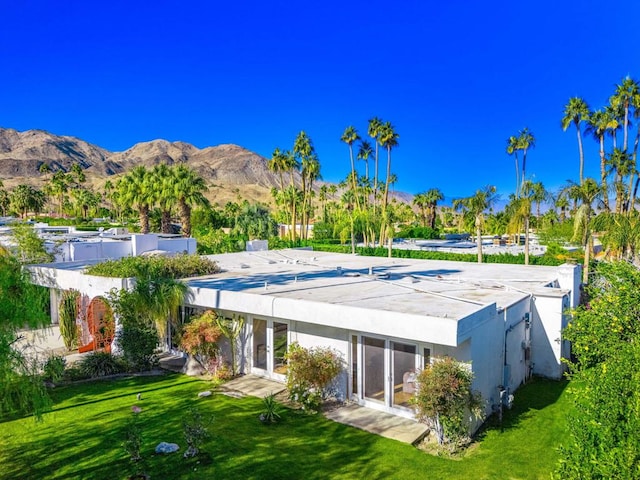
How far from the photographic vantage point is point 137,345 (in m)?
15.0

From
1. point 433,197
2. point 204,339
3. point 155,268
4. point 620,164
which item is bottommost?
point 204,339

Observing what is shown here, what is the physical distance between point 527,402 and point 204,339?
9.64 m

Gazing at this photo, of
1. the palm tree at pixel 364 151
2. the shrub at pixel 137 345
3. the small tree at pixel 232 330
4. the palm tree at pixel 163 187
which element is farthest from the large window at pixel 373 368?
the palm tree at pixel 364 151

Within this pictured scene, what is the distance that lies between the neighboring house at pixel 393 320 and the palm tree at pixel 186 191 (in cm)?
1786

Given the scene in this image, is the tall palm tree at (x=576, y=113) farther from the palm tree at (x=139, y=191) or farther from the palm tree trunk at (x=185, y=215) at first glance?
the palm tree at (x=139, y=191)

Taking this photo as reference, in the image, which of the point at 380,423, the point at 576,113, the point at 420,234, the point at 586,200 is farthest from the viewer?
the point at 420,234

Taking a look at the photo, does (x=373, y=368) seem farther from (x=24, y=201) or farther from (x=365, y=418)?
(x=24, y=201)

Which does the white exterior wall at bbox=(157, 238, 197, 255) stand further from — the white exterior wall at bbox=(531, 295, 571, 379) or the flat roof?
the white exterior wall at bbox=(531, 295, 571, 379)

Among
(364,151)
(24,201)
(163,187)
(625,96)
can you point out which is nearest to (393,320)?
(163,187)

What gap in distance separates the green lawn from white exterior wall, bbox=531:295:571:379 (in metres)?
2.16

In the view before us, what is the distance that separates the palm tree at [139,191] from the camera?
120 feet

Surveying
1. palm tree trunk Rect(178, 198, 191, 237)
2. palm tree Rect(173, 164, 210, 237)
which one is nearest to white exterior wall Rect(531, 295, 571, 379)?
palm tree Rect(173, 164, 210, 237)

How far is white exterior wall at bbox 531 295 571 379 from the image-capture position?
581 inches

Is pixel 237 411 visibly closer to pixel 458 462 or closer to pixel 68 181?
pixel 458 462
